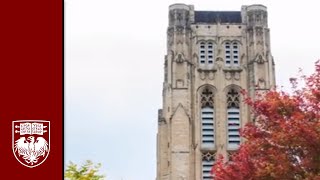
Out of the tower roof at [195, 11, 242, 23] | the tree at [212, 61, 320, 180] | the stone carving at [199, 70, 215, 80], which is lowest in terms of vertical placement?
the tree at [212, 61, 320, 180]

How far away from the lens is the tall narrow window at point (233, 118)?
2330 inches

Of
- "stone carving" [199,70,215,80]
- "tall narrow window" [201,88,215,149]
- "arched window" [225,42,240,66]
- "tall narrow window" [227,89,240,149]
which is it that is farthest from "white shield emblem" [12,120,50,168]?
"arched window" [225,42,240,66]

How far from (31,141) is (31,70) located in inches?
32.9

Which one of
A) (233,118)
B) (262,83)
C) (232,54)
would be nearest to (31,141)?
(233,118)

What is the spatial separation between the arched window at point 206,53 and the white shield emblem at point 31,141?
2127 inches

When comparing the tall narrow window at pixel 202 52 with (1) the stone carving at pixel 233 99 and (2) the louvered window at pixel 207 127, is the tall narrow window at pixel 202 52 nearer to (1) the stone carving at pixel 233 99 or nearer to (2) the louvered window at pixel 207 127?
(1) the stone carving at pixel 233 99

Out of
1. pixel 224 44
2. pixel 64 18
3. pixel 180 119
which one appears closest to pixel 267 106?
pixel 64 18

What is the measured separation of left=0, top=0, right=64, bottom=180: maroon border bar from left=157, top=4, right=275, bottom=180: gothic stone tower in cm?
4971

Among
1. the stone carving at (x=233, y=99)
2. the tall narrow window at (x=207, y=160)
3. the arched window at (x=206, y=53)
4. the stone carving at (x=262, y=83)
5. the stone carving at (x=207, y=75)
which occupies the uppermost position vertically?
the arched window at (x=206, y=53)

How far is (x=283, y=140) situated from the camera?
60.8 ft

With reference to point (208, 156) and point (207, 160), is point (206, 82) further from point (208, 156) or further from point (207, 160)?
point (207, 160)

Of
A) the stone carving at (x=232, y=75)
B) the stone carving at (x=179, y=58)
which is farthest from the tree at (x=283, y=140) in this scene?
the stone carving at (x=232, y=75)

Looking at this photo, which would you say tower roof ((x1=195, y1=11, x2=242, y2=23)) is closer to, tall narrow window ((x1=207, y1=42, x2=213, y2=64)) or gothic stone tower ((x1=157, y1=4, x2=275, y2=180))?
gothic stone tower ((x1=157, y1=4, x2=275, y2=180))

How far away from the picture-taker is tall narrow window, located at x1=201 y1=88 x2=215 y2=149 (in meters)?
59.5
